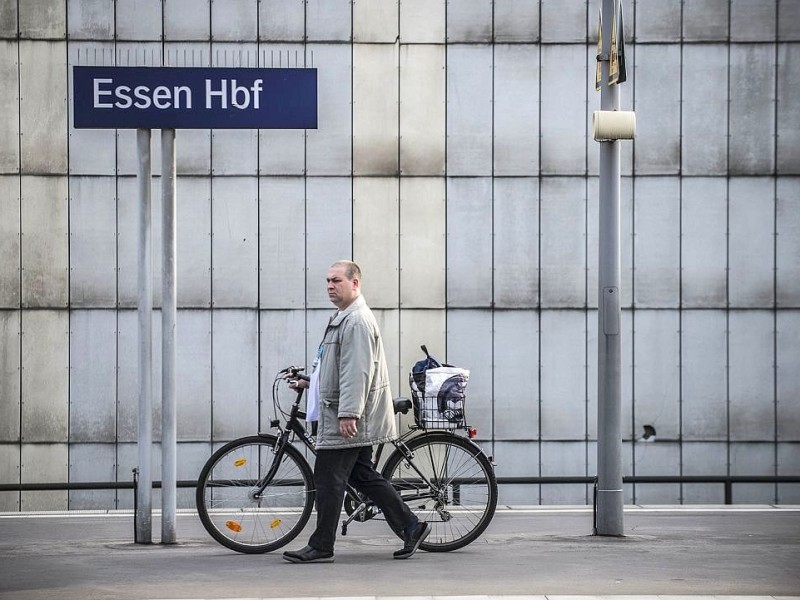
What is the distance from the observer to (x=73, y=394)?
12648mm

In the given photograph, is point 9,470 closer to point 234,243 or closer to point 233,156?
point 234,243

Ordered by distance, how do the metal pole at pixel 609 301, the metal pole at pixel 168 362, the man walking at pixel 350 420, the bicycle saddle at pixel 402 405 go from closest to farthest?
1. the man walking at pixel 350 420
2. the bicycle saddle at pixel 402 405
3. the metal pole at pixel 168 362
4. the metal pole at pixel 609 301

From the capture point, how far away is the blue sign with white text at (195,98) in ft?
27.9

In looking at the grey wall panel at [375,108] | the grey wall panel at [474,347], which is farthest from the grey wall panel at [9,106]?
the grey wall panel at [474,347]

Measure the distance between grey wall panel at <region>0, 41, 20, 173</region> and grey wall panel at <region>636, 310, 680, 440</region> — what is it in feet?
22.8

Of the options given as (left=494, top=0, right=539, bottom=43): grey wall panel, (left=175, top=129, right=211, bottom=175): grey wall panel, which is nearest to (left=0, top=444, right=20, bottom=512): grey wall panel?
(left=175, top=129, right=211, bottom=175): grey wall panel

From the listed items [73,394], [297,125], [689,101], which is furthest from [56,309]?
[689,101]

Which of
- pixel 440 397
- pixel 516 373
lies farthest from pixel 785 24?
pixel 440 397

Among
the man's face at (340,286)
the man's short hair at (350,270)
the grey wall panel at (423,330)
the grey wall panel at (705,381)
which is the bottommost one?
the grey wall panel at (705,381)

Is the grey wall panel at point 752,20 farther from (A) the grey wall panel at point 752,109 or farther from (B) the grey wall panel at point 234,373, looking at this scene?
(B) the grey wall panel at point 234,373

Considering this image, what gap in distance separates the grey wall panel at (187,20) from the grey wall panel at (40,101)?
115 cm

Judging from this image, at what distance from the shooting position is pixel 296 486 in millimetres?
8016

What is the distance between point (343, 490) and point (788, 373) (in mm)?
6971

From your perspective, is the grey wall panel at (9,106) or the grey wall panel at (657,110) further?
the grey wall panel at (657,110)
